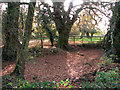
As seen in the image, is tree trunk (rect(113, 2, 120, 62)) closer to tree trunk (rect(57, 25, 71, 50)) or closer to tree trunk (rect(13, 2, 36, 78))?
tree trunk (rect(13, 2, 36, 78))

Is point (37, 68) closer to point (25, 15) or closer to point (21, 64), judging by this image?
point (21, 64)

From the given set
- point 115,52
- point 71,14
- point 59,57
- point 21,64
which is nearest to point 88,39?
point 71,14

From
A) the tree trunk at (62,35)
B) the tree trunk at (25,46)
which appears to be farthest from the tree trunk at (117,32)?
the tree trunk at (62,35)

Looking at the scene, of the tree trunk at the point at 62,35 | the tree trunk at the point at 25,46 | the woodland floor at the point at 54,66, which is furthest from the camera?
the tree trunk at the point at 62,35

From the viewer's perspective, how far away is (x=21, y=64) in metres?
5.23

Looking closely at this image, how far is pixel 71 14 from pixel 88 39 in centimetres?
414

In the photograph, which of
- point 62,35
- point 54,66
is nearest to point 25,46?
point 54,66

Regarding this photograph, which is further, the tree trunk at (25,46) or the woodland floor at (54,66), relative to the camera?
the woodland floor at (54,66)

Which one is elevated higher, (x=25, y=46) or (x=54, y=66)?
(x=25, y=46)

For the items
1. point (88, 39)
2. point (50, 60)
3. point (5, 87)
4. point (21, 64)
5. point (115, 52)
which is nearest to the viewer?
point (5, 87)

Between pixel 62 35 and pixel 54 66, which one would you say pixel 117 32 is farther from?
pixel 62 35

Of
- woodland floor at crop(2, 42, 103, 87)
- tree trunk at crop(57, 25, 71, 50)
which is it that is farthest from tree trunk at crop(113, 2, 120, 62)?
tree trunk at crop(57, 25, 71, 50)

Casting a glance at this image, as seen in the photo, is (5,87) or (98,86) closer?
(98,86)

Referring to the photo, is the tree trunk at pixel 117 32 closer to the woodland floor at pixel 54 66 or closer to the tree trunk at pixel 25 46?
the woodland floor at pixel 54 66
